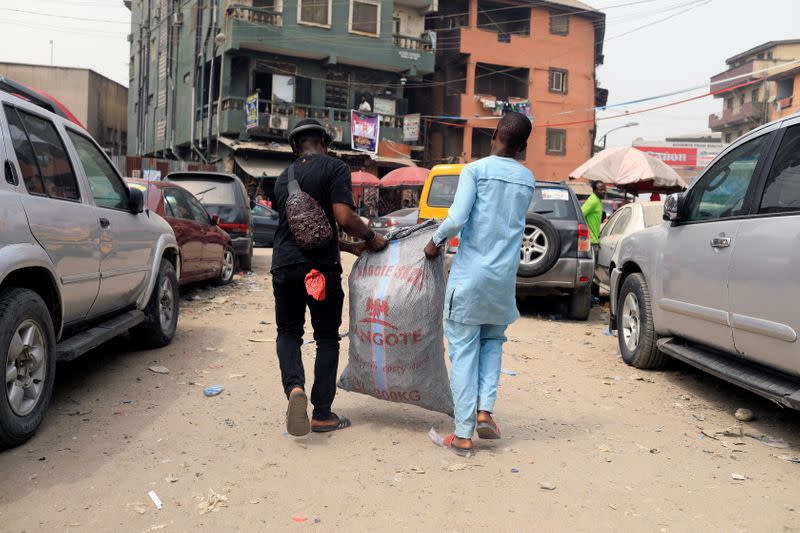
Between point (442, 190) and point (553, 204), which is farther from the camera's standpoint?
point (442, 190)

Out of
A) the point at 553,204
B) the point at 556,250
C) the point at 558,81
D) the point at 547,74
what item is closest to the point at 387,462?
the point at 556,250

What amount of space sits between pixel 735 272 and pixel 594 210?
6.23 meters

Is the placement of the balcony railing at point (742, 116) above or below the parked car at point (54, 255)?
above

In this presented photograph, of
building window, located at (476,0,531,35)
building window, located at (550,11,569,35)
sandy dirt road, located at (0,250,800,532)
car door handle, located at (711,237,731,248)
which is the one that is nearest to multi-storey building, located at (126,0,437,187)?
building window, located at (476,0,531,35)

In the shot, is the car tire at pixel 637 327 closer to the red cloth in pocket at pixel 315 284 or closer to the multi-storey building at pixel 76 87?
the red cloth in pocket at pixel 315 284

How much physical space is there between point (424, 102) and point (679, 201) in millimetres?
32358

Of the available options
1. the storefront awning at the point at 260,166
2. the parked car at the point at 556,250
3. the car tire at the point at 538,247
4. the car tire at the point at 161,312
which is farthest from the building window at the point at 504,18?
the car tire at the point at 161,312

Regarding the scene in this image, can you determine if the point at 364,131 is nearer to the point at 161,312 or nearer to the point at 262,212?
the point at 262,212

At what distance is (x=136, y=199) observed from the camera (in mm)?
5473

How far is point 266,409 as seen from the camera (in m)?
4.63

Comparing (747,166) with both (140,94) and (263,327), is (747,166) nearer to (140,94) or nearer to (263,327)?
(263,327)

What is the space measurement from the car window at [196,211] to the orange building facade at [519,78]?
24.7m

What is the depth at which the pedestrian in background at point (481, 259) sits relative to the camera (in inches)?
149

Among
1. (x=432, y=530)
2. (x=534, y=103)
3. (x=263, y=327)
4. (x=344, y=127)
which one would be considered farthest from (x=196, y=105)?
(x=432, y=530)
